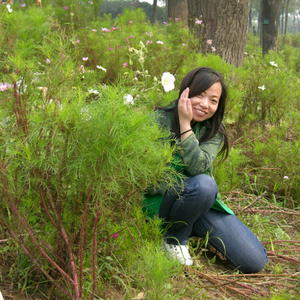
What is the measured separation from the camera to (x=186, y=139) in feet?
6.13

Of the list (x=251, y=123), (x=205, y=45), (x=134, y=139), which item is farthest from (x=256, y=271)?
(x=205, y=45)

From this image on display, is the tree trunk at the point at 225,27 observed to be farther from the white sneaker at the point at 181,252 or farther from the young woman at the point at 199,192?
the white sneaker at the point at 181,252

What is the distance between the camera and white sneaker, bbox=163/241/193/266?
184 cm

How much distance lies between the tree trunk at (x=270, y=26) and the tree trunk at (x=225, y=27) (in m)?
5.23

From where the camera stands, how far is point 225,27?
4641 millimetres

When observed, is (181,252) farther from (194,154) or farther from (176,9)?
(176,9)

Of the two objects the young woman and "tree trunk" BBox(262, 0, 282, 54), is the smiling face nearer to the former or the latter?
the young woman

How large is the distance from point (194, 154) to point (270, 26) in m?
8.91

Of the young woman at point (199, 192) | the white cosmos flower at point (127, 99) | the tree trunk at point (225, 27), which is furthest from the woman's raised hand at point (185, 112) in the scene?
the tree trunk at point (225, 27)

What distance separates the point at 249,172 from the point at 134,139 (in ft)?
7.25

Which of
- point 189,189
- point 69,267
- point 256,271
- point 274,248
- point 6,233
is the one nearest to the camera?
point 69,267

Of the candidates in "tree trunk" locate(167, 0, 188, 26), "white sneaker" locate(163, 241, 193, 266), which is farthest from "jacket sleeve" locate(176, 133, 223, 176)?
"tree trunk" locate(167, 0, 188, 26)

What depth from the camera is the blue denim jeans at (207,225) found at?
1.88m

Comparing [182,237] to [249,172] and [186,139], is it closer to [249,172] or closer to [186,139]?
[186,139]
